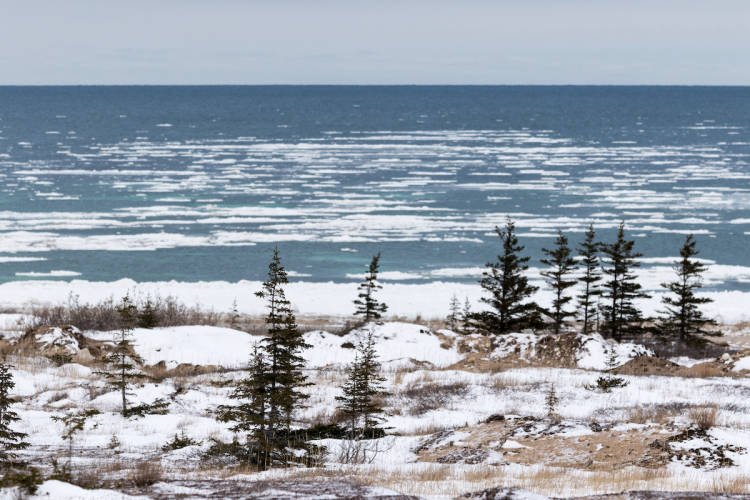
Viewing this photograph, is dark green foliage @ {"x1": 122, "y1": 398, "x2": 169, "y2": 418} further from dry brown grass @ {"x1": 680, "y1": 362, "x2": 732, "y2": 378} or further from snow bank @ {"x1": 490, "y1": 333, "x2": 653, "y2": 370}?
dry brown grass @ {"x1": 680, "y1": 362, "x2": 732, "y2": 378}

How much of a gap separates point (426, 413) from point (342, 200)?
4549 cm

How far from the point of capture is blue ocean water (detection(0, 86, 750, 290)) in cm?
4156

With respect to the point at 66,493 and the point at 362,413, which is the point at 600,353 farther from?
the point at 66,493

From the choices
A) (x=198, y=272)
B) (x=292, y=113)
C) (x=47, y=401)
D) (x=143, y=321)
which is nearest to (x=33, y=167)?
(x=198, y=272)

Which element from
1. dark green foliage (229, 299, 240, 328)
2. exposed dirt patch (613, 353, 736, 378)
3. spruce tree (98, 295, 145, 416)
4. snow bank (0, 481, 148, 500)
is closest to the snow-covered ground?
snow bank (0, 481, 148, 500)

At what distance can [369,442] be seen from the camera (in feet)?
37.1

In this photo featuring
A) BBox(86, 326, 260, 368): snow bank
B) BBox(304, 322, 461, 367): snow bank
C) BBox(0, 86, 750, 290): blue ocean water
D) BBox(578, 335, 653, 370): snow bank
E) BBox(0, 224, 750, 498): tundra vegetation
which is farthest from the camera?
BBox(0, 86, 750, 290): blue ocean water

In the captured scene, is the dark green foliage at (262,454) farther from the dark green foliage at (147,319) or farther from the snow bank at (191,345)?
the dark green foliage at (147,319)

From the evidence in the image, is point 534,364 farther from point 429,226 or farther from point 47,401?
point 429,226

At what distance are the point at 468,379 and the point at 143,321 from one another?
1072 cm

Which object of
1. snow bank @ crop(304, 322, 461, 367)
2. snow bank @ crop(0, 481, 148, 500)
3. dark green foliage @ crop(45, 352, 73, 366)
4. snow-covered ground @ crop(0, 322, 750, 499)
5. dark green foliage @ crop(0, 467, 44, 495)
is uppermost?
dark green foliage @ crop(0, 467, 44, 495)

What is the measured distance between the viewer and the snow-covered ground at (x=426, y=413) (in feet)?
28.1

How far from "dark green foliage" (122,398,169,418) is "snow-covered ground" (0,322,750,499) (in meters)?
0.17

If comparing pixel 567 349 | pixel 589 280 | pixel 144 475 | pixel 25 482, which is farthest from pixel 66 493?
pixel 589 280
